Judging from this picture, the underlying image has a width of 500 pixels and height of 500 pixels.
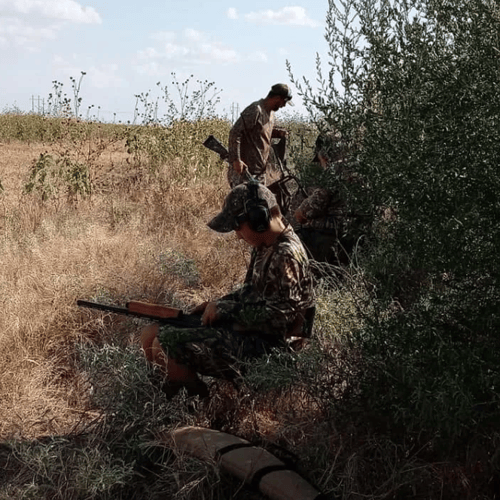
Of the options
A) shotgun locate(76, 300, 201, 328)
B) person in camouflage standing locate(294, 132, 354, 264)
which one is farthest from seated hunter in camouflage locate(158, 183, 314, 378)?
person in camouflage standing locate(294, 132, 354, 264)

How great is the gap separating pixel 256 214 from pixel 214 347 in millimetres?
682

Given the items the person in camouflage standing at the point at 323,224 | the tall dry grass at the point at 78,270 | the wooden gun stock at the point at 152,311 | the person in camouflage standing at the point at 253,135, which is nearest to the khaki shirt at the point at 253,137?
the person in camouflage standing at the point at 253,135

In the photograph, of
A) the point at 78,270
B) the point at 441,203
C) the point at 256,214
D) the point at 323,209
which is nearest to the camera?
the point at 441,203

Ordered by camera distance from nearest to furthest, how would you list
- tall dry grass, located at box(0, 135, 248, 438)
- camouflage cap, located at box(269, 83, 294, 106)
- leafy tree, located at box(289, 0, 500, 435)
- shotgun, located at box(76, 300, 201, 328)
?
leafy tree, located at box(289, 0, 500, 435) < shotgun, located at box(76, 300, 201, 328) < tall dry grass, located at box(0, 135, 248, 438) < camouflage cap, located at box(269, 83, 294, 106)

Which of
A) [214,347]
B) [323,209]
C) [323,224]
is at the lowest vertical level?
[214,347]

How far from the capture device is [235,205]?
377 cm

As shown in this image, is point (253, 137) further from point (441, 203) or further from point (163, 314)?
point (441, 203)

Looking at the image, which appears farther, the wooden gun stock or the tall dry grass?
the tall dry grass

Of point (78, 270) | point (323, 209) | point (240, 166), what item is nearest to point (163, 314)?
point (78, 270)

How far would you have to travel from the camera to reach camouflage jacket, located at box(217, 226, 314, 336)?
12.2 feet

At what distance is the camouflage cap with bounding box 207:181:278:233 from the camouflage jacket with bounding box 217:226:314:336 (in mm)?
197

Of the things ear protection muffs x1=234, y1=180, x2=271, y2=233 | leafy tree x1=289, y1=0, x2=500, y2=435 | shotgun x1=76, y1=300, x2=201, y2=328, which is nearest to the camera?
leafy tree x1=289, y1=0, x2=500, y2=435

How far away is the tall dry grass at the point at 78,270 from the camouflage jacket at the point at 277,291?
49.2 inches

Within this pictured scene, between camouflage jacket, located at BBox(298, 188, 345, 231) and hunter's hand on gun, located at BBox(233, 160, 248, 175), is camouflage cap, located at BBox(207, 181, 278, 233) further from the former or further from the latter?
hunter's hand on gun, located at BBox(233, 160, 248, 175)
